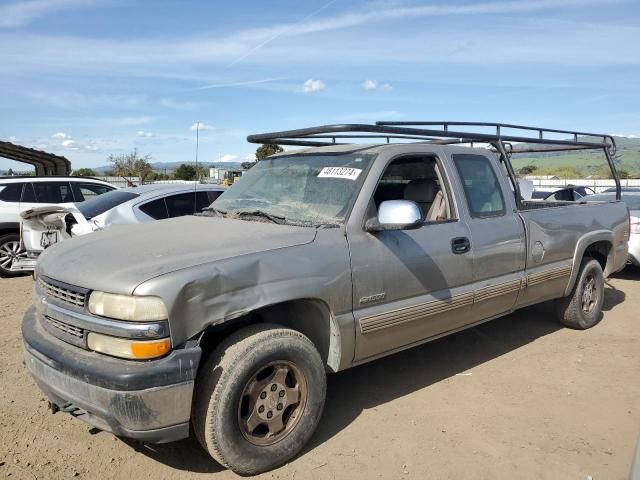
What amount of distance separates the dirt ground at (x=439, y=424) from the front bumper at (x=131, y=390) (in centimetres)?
54

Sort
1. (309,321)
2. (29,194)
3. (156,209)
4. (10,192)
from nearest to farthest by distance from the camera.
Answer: (309,321)
(156,209)
(10,192)
(29,194)

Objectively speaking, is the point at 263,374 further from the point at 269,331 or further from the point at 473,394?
the point at 473,394

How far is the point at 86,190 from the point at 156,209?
3.52 m

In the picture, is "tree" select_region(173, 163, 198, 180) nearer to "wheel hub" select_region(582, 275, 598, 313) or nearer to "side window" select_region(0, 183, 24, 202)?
"side window" select_region(0, 183, 24, 202)

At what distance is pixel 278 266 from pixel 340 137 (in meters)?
2.29

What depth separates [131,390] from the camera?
2652mm

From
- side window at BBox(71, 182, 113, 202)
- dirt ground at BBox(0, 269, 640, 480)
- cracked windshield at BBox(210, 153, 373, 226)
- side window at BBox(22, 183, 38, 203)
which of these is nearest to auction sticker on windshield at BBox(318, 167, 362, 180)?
cracked windshield at BBox(210, 153, 373, 226)

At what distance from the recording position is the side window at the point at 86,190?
10383mm

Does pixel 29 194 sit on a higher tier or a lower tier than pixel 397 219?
lower

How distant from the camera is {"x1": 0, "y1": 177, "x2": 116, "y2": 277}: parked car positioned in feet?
30.2

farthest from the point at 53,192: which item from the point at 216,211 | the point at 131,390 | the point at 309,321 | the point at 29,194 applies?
the point at 131,390

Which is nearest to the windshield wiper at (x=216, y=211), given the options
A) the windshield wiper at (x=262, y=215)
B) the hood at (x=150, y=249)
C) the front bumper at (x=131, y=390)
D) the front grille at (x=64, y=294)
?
the windshield wiper at (x=262, y=215)

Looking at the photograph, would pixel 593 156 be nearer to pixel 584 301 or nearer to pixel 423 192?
pixel 584 301

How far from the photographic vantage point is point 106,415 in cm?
273
